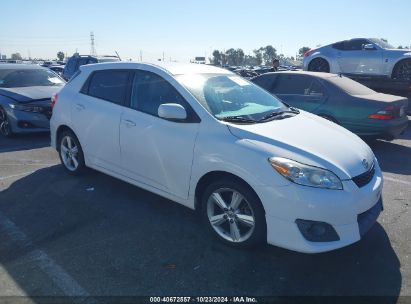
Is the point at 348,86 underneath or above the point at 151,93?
underneath

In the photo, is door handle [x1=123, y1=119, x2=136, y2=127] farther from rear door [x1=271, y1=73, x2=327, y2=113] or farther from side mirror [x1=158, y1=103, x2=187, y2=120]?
rear door [x1=271, y1=73, x2=327, y2=113]

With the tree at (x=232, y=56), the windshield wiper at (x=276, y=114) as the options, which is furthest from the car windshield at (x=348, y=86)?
the tree at (x=232, y=56)

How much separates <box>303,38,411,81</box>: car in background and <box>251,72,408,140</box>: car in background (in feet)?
12.7

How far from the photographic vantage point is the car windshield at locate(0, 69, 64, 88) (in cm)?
873

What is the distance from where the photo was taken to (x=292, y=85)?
26.6ft

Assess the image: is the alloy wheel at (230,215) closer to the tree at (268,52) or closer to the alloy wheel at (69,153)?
the alloy wheel at (69,153)

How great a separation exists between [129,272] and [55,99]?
3.43 m

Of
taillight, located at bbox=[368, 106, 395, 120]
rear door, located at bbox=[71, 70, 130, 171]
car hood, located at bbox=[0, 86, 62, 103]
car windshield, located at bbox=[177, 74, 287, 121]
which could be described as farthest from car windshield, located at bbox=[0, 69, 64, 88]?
taillight, located at bbox=[368, 106, 395, 120]

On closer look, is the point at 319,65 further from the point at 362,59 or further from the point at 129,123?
the point at 129,123

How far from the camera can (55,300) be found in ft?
9.00

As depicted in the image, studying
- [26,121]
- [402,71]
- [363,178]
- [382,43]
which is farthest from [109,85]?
[382,43]

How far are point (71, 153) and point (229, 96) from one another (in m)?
2.61

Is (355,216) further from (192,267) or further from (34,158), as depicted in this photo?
(34,158)

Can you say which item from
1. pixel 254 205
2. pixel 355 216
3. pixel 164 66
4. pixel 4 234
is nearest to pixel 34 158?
pixel 4 234
